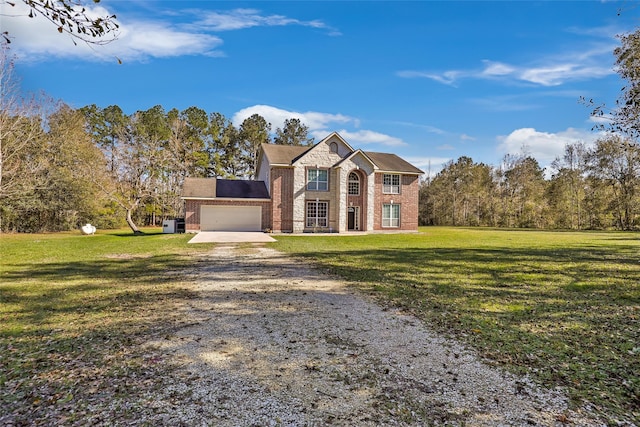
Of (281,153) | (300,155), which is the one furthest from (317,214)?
(281,153)

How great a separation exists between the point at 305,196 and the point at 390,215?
7443 millimetres

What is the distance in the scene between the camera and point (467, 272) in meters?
9.70

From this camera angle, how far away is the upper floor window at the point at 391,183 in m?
28.6

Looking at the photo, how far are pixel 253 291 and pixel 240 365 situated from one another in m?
3.57

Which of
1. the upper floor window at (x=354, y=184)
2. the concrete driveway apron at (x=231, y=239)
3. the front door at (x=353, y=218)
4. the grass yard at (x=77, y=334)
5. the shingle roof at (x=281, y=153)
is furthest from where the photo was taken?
the front door at (x=353, y=218)

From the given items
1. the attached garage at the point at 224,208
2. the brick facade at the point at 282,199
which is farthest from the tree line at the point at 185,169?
the brick facade at the point at 282,199

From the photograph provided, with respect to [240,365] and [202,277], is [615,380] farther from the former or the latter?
[202,277]

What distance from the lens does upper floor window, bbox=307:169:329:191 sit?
26.4 meters

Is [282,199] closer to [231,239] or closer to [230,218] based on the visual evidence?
[230,218]

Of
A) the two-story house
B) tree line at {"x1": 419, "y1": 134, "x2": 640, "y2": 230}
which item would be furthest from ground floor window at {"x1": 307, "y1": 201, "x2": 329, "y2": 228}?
tree line at {"x1": 419, "y1": 134, "x2": 640, "y2": 230}

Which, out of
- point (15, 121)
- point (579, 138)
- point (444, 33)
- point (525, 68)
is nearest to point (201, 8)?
point (444, 33)

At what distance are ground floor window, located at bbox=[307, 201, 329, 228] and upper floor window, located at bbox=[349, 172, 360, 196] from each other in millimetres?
2274

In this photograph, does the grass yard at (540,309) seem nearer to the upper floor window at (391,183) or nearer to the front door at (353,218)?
the front door at (353,218)

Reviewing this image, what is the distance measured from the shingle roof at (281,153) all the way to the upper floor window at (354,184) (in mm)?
4154
